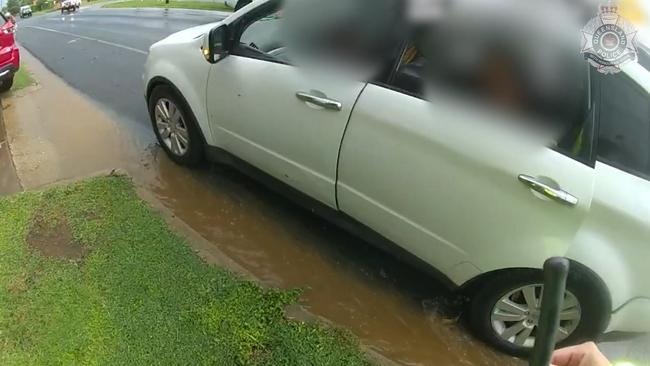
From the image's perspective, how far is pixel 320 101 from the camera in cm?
271

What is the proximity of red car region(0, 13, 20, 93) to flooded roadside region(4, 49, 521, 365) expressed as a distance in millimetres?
2076

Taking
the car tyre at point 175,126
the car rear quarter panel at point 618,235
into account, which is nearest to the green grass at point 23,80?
the car tyre at point 175,126

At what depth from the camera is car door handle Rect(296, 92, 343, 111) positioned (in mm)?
2654

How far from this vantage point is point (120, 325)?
8.55ft

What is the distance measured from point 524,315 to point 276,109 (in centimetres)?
182

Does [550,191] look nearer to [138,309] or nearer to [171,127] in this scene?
[138,309]

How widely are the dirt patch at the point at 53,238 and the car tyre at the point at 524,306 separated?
2.47 meters

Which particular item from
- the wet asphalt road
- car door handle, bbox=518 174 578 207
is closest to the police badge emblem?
car door handle, bbox=518 174 578 207

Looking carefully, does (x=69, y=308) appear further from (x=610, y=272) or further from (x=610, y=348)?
(x=610, y=348)

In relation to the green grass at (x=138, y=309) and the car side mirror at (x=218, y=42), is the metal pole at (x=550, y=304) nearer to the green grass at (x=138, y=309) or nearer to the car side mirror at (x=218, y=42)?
the green grass at (x=138, y=309)

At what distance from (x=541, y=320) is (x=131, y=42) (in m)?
12.2

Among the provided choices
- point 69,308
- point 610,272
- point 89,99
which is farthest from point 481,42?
point 89,99

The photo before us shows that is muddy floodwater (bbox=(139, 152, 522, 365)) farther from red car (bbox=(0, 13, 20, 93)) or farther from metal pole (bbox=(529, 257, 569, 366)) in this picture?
red car (bbox=(0, 13, 20, 93))

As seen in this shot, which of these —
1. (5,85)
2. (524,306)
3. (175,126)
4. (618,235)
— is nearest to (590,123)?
(618,235)
